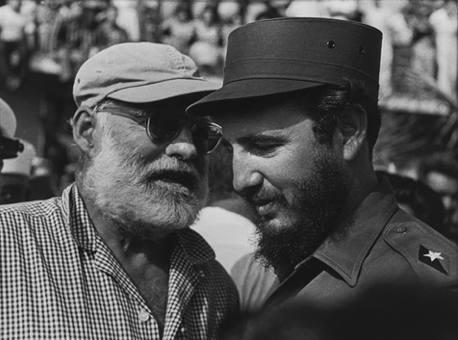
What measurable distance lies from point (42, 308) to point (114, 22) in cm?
991

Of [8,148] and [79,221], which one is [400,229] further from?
[8,148]

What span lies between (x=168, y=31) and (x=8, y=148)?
928 cm

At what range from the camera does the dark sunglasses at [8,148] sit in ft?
12.2

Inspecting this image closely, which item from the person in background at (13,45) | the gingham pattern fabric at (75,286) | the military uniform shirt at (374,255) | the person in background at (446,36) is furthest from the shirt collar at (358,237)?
the person in background at (446,36)

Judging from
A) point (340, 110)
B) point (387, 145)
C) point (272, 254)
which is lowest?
point (387, 145)

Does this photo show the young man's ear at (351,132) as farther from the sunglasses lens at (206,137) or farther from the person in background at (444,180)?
the person in background at (444,180)

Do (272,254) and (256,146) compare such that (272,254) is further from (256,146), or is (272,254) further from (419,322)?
(419,322)

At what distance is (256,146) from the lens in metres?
2.40

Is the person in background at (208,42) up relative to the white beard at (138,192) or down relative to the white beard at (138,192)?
A: down

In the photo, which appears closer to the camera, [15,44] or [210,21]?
[15,44]

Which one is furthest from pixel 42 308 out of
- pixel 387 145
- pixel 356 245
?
pixel 387 145

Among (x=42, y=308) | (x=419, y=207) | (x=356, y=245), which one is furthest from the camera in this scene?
(x=419, y=207)

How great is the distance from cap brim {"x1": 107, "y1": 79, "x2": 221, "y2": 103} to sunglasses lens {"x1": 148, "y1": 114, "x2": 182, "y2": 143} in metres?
0.10

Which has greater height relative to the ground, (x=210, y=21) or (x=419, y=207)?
(x=419, y=207)
